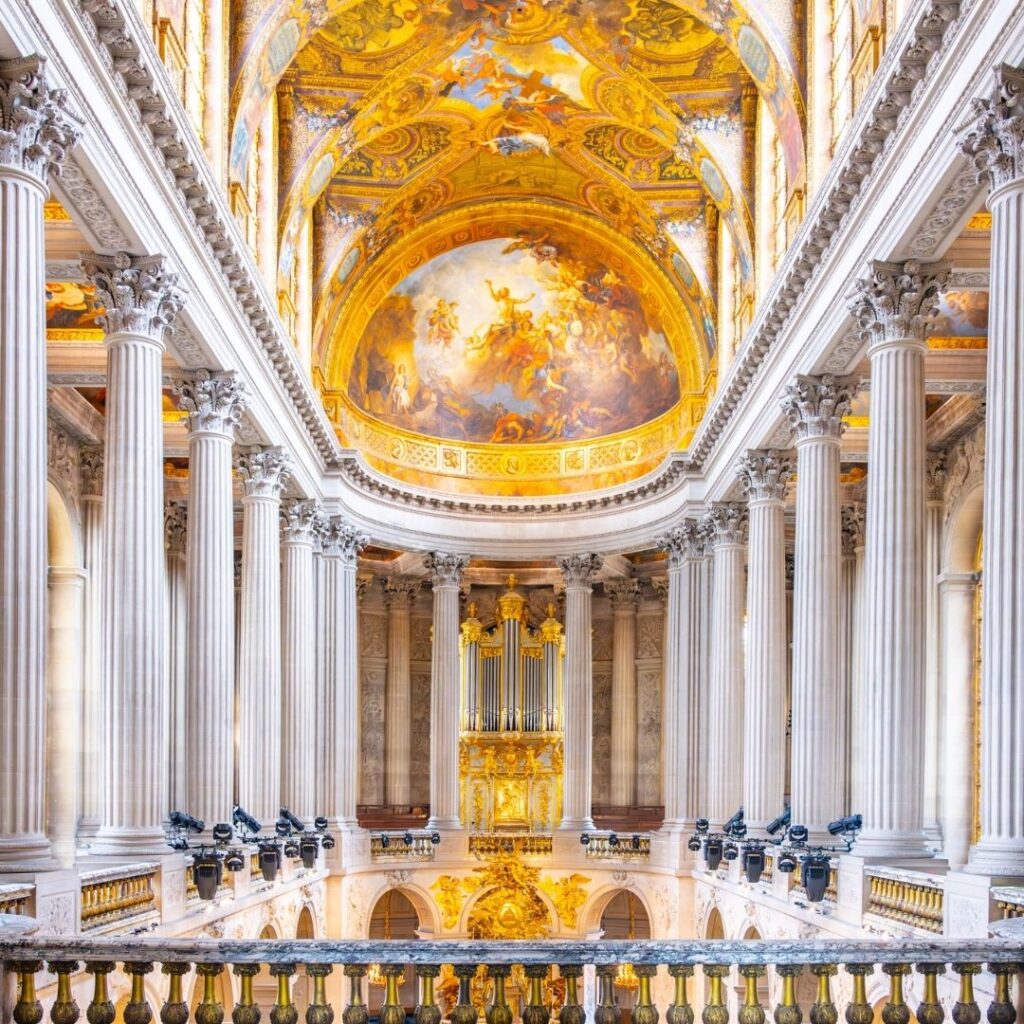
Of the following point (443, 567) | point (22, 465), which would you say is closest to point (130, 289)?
point (22, 465)

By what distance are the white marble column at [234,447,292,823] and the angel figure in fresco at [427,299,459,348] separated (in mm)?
11831

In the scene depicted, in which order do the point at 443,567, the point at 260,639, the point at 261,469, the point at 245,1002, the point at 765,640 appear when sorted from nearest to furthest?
the point at 245,1002
the point at 765,640
the point at 260,639
the point at 261,469
the point at 443,567

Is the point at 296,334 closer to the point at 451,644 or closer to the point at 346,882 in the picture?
the point at 451,644

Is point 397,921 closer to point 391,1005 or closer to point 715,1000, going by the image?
point 391,1005

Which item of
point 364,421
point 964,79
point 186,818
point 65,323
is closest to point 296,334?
point 364,421

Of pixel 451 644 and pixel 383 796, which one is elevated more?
pixel 451 644

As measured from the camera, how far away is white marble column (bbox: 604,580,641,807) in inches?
1923

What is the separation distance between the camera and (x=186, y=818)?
2567 cm

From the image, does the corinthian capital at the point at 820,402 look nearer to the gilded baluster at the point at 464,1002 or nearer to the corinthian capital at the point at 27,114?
the corinthian capital at the point at 27,114

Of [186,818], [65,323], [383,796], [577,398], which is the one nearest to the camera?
[186,818]

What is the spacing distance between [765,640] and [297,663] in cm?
1198

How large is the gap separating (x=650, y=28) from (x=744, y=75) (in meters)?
2.48

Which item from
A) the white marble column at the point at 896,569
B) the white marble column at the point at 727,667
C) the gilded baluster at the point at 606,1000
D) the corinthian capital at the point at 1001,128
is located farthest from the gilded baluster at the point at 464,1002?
the white marble column at the point at 727,667

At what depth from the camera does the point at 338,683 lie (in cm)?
4103
